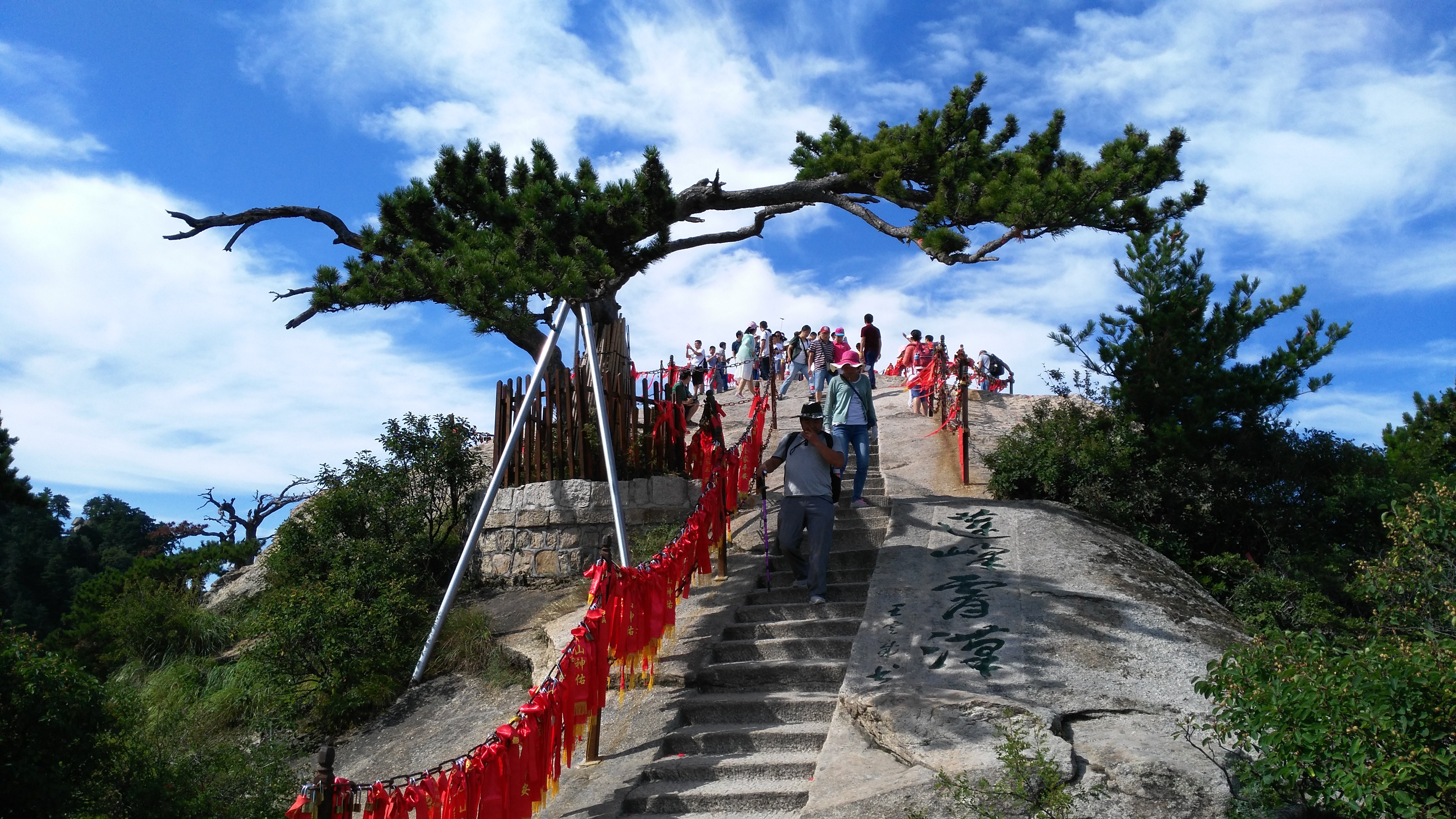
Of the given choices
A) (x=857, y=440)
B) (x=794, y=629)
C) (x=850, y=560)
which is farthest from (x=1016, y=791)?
(x=857, y=440)

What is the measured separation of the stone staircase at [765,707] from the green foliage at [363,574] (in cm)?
376

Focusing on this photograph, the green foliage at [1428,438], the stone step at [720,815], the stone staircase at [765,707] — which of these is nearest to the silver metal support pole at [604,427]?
the stone staircase at [765,707]

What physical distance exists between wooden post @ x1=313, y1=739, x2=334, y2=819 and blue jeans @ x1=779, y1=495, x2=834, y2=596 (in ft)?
13.7

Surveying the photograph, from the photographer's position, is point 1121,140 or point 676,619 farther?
point 1121,140

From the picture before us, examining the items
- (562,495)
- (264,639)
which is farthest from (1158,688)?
(264,639)

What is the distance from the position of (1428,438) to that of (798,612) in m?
14.6

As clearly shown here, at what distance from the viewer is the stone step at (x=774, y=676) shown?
7164 mm

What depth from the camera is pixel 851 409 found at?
30.9 ft

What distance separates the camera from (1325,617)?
337 inches

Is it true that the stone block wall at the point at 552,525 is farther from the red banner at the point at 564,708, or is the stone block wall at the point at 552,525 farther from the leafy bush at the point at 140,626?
the leafy bush at the point at 140,626

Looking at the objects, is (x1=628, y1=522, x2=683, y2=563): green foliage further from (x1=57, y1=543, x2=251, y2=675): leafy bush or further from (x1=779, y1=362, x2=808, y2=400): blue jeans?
(x1=779, y1=362, x2=808, y2=400): blue jeans

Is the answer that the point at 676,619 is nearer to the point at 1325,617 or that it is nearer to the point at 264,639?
the point at 264,639

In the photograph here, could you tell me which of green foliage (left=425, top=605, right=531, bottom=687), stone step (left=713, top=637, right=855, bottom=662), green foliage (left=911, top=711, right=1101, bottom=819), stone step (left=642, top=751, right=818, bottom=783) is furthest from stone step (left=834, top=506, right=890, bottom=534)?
green foliage (left=911, top=711, right=1101, bottom=819)

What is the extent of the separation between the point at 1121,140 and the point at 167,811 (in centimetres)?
959
